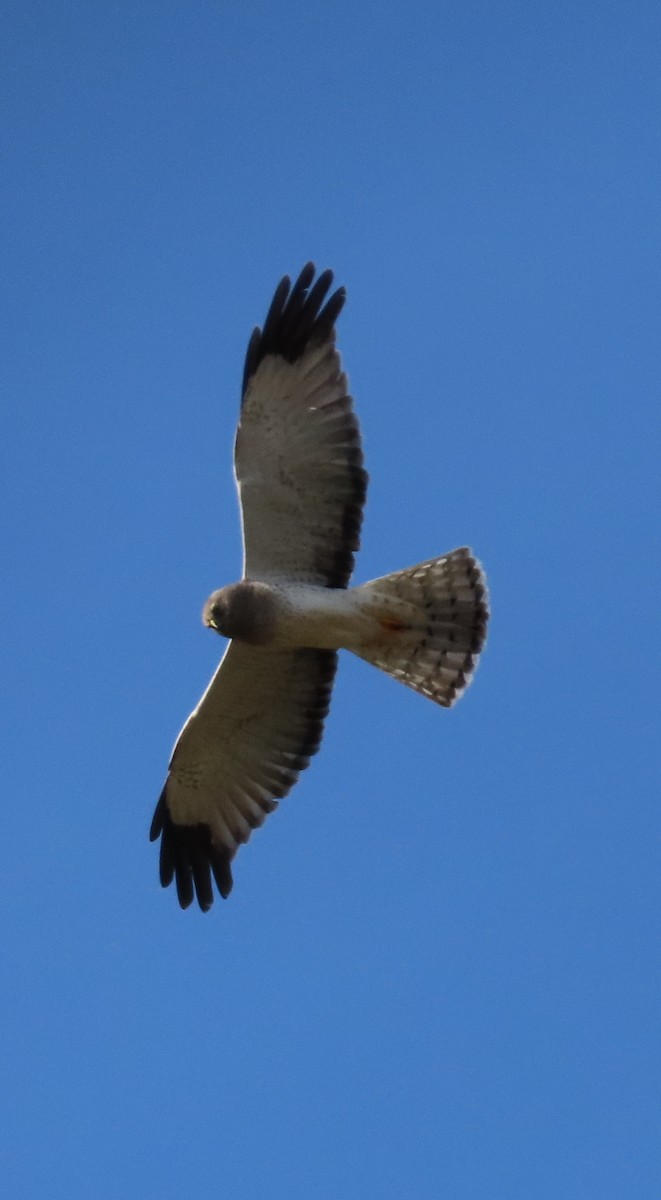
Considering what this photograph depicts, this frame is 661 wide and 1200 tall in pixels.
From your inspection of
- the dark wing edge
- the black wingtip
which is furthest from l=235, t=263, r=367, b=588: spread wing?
the black wingtip

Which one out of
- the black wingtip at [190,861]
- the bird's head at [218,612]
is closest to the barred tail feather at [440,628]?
the bird's head at [218,612]

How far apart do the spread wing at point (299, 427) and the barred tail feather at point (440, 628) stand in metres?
0.51

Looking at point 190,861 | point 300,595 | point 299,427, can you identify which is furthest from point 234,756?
point 299,427

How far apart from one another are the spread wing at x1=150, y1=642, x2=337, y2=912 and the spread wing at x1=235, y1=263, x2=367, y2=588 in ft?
2.50

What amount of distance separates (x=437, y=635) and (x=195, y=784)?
5.52 feet

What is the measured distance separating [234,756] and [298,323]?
95.4 inches

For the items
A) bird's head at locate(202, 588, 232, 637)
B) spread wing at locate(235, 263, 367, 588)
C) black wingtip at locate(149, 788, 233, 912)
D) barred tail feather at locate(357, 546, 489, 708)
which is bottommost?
black wingtip at locate(149, 788, 233, 912)

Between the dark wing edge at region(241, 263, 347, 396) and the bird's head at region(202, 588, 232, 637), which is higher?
the dark wing edge at region(241, 263, 347, 396)

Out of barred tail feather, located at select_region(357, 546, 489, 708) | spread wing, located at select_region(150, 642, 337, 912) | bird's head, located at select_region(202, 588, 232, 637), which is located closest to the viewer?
bird's head, located at select_region(202, 588, 232, 637)

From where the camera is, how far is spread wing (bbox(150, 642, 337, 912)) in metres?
10.3

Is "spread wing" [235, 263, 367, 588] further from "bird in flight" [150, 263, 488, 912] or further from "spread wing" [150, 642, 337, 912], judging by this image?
"spread wing" [150, 642, 337, 912]

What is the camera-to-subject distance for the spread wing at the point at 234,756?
1032 cm

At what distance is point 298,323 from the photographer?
9.87 meters

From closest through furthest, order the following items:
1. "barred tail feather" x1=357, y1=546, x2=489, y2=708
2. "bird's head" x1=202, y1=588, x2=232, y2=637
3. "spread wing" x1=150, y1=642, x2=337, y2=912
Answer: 1. "bird's head" x1=202, y1=588, x2=232, y2=637
2. "barred tail feather" x1=357, y1=546, x2=489, y2=708
3. "spread wing" x1=150, y1=642, x2=337, y2=912
